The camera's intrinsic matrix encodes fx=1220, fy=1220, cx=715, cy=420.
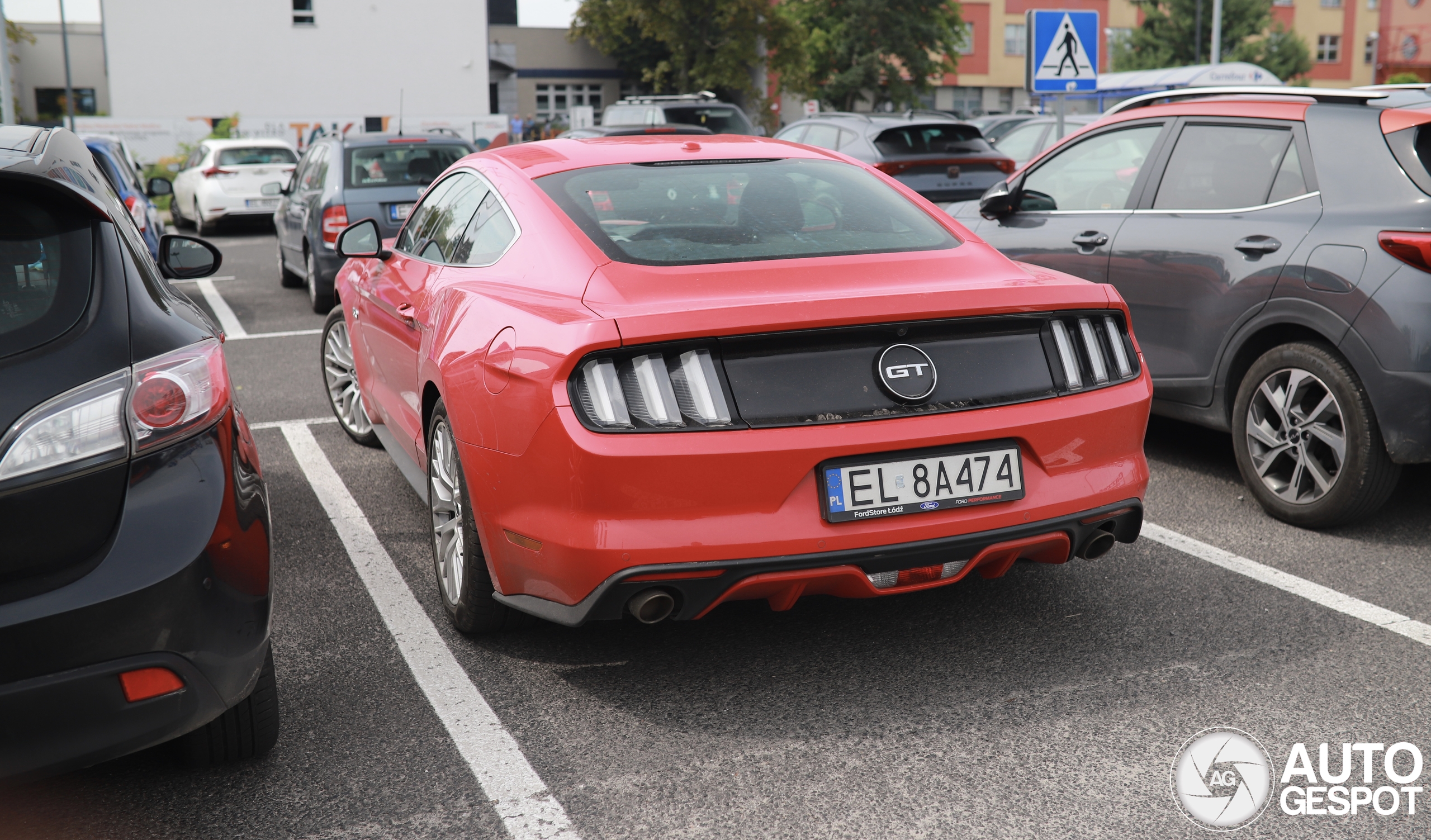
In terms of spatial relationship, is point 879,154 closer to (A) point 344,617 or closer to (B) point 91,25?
(A) point 344,617

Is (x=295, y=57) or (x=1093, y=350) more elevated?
(x=295, y=57)

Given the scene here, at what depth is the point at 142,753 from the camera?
2.99 metres

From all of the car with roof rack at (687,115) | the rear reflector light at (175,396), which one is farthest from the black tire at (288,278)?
the rear reflector light at (175,396)

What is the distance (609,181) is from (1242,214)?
272 centimetres

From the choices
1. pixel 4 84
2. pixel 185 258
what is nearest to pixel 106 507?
pixel 185 258

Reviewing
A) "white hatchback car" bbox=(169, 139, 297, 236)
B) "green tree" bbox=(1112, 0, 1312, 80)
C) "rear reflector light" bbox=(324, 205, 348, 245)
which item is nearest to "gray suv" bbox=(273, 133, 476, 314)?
"rear reflector light" bbox=(324, 205, 348, 245)

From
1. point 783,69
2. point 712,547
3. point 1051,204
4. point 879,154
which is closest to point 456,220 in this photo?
point 712,547

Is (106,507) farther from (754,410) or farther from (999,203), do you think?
(999,203)

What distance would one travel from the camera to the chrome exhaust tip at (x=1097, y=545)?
130 inches

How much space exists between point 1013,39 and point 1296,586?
66067 mm

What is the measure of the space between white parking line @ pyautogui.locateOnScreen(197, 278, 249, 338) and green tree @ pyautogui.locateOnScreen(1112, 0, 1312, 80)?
168 ft

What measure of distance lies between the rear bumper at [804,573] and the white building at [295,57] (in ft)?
141

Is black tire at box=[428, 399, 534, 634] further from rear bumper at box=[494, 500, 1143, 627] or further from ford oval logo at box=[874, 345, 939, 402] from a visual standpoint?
ford oval logo at box=[874, 345, 939, 402]

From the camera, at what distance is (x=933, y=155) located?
526 inches
